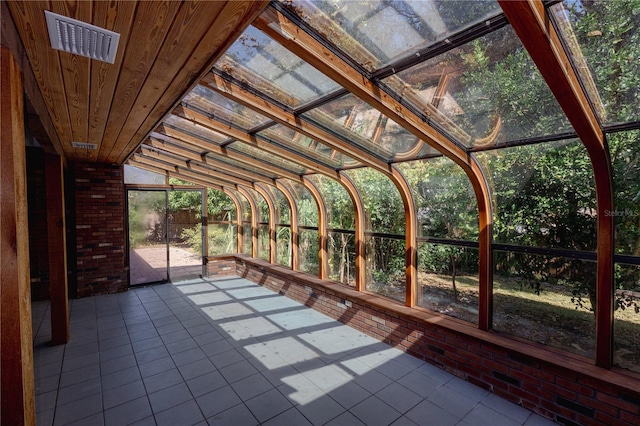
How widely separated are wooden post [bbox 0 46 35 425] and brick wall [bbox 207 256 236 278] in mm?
7083

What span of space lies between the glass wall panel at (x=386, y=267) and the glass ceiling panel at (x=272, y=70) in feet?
8.47

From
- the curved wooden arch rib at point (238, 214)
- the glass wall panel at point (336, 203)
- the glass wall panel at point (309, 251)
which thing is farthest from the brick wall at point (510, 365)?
the curved wooden arch rib at point (238, 214)

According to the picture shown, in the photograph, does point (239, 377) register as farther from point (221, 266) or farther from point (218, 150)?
point (221, 266)

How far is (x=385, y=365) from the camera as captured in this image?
357cm

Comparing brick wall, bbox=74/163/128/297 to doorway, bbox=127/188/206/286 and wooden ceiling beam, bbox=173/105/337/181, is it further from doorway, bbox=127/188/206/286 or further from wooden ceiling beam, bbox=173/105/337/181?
wooden ceiling beam, bbox=173/105/337/181

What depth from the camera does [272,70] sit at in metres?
2.38

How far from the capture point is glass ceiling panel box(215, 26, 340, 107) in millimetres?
2088

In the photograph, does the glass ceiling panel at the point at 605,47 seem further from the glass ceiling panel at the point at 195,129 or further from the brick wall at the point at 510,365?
the glass ceiling panel at the point at 195,129

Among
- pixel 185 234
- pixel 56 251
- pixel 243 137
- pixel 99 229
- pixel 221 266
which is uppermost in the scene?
pixel 243 137

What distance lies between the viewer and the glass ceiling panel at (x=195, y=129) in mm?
3823

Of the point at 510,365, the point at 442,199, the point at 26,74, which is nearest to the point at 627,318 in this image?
the point at 510,365

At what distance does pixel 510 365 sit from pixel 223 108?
3.95 metres

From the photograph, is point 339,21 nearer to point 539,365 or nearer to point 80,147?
point 539,365

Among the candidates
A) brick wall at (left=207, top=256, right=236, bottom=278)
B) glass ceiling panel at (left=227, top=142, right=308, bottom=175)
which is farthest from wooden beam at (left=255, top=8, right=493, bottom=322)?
brick wall at (left=207, top=256, right=236, bottom=278)
